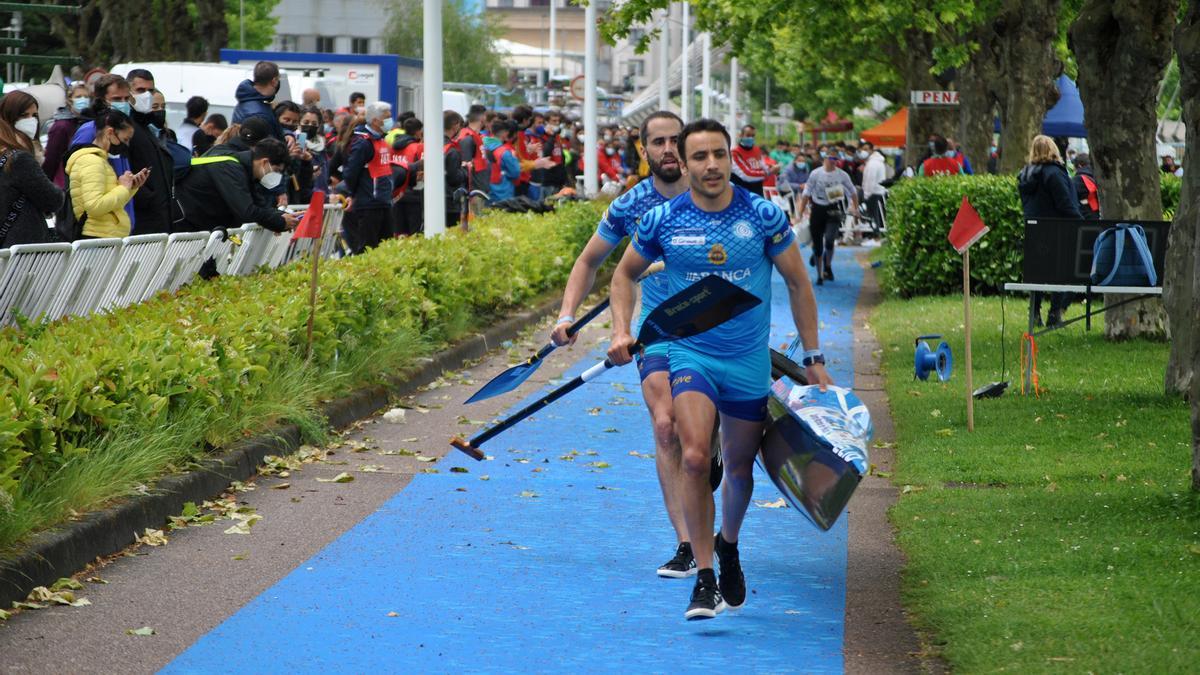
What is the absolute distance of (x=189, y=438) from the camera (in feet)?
29.4

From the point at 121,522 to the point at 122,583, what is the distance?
22.9 inches

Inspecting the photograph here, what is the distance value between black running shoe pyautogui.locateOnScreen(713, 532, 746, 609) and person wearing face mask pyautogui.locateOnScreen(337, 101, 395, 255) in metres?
10.8

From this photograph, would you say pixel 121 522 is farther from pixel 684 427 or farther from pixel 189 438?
pixel 684 427

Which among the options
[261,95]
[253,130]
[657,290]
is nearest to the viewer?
[657,290]

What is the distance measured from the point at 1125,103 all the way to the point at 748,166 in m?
7.01

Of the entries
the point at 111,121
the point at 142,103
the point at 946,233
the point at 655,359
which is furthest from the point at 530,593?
the point at 946,233

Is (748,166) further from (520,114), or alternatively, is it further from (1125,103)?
(1125,103)

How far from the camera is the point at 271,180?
13.4 metres

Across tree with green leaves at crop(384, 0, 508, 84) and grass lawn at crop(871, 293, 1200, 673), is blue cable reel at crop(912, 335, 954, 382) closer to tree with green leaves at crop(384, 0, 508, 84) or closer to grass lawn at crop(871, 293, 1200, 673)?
grass lawn at crop(871, 293, 1200, 673)

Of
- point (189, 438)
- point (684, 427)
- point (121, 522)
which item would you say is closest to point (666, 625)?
point (684, 427)

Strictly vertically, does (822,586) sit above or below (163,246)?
below

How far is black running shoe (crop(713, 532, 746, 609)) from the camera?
690cm

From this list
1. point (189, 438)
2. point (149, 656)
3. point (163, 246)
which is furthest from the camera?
point (163, 246)

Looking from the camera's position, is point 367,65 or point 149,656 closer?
point 149,656
